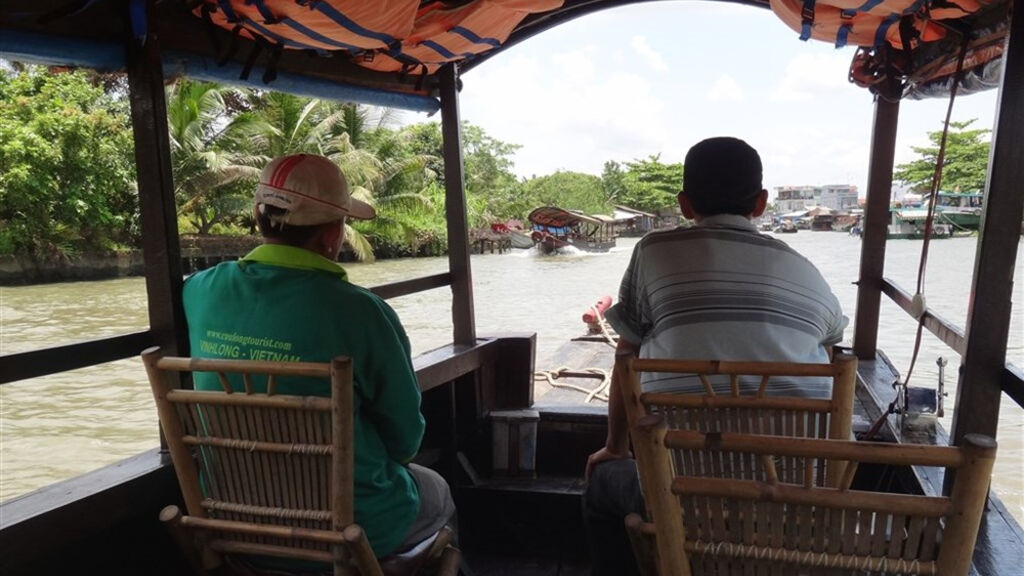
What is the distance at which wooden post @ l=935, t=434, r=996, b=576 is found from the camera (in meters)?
0.69

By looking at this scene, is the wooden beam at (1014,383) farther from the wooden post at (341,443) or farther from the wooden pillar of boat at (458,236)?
the wooden pillar of boat at (458,236)

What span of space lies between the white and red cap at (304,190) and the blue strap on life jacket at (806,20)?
1286mm

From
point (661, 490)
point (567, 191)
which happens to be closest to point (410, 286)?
point (661, 490)

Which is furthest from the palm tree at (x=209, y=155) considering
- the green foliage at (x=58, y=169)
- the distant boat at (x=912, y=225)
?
the distant boat at (x=912, y=225)

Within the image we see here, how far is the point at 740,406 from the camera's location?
44.8 inches

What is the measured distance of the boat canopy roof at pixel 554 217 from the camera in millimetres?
29172

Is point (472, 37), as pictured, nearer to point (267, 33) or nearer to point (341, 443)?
point (267, 33)

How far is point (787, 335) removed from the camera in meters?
1.37

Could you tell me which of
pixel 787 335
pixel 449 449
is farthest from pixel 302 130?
pixel 787 335

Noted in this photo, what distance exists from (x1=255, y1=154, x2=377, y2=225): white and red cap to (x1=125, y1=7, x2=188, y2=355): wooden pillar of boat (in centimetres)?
37

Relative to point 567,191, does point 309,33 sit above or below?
above

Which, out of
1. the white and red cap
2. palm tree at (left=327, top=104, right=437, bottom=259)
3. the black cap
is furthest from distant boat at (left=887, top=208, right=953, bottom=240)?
the white and red cap

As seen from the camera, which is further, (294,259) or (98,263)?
(98,263)

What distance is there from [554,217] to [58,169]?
18.7 meters
